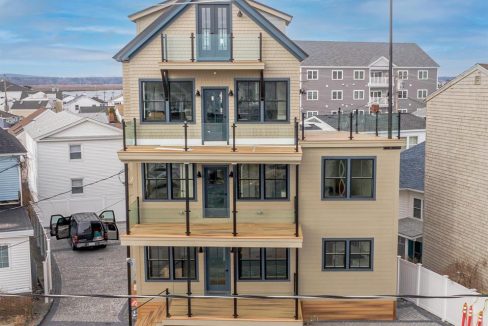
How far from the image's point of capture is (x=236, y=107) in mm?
18938

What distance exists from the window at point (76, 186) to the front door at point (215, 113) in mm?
16996

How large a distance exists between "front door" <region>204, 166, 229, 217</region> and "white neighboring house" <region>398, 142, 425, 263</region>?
442 inches

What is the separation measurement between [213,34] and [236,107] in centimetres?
263

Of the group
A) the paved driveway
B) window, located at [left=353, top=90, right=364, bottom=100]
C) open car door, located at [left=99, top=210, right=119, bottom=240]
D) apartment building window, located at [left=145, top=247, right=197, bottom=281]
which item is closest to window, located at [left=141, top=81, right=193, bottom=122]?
apartment building window, located at [left=145, top=247, right=197, bottom=281]

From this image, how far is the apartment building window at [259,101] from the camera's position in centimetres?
1892

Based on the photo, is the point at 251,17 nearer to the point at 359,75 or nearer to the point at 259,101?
the point at 259,101

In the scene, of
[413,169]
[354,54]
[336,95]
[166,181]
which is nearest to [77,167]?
[166,181]

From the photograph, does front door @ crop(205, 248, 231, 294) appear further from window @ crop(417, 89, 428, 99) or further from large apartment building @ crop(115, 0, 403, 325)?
window @ crop(417, 89, 428, 99)

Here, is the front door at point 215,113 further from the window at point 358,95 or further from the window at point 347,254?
the window at point 358,95

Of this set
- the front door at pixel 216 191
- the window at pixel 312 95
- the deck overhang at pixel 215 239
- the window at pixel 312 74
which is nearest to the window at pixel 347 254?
the deck overhang at pixel 215 239

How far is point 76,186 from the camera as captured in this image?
109 ft

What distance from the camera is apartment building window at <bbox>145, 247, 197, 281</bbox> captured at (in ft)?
62.5

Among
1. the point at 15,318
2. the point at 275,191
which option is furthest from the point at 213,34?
the point at 15,318

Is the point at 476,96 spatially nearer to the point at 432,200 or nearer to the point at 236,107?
the point at 432,200
